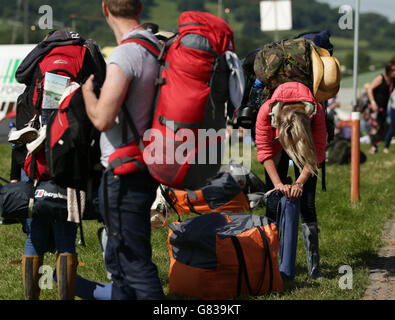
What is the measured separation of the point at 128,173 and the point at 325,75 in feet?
7.34

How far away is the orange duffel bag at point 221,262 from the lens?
5.41m

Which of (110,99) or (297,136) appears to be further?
(297,136)

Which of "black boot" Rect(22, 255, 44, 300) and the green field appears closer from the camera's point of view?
"black boot" Rect(22, 255, 44, 300)

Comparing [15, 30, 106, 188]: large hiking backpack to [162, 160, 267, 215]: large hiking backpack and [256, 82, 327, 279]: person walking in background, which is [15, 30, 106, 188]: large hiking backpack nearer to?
[256, 82, 327, 279]: person walking in background

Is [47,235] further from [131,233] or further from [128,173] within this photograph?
[128,173]

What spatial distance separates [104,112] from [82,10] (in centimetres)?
8426

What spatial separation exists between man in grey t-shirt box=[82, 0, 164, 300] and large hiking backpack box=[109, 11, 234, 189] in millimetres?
67

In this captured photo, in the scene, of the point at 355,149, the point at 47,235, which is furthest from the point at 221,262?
the point at 355,149

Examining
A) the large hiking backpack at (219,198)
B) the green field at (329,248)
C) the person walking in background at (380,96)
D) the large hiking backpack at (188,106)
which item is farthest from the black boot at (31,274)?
the person walking in background at (380,96)

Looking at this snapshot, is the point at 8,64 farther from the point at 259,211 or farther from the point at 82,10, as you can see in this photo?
the point at 82,10

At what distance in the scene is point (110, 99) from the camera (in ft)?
12.8

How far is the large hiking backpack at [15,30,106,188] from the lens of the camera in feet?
16.2

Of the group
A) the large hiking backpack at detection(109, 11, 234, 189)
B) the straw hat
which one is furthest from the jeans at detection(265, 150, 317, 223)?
the large hiking backpack at detection(109, 11, 234, 189)
